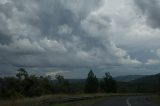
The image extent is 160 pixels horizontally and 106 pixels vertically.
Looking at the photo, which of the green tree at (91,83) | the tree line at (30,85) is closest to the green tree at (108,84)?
the green tree at (91,83)

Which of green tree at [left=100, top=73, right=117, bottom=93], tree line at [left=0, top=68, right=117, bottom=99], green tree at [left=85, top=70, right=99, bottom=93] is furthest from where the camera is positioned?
green tree at [left=100, top=73, right=117, bottom=93]

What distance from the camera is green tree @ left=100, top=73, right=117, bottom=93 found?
12719cm

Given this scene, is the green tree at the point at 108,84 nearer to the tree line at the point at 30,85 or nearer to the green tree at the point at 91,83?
the green tree at the point at 91,83

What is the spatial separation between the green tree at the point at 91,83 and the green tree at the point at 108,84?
13.5 ft

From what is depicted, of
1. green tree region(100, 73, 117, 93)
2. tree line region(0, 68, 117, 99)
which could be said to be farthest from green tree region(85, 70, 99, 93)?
tree line region(0, 68, 117, 99)

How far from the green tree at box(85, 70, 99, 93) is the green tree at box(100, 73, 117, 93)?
4.11 meters

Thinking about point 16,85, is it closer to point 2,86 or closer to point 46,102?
point 2,86

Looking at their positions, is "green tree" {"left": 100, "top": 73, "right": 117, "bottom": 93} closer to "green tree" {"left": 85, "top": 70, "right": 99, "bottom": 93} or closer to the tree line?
"green tree" {"left": 85, "top": 70, "right": 99, "bottom": 93}

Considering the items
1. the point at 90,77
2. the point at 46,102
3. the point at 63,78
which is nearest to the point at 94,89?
the point at 90,77

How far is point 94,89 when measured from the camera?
400 ft

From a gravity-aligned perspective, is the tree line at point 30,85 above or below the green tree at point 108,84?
below

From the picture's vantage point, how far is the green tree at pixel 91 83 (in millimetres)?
122800

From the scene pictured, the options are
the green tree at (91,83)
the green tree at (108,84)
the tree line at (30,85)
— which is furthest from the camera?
the green tree at (108,84)

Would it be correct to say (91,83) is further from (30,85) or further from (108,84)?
(30,85)
